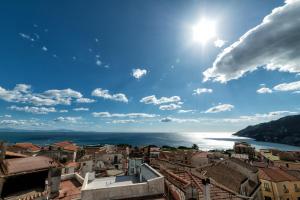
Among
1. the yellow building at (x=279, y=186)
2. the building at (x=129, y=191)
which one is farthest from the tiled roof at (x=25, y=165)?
the yellow building at (x=279, y=186)

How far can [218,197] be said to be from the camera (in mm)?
14727

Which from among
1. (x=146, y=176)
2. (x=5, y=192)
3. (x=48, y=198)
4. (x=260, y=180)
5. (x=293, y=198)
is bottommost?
(x=293, y=198)

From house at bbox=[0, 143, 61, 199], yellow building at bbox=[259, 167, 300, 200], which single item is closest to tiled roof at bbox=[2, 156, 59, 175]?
house at bbox=[0, 143, 61, 199]

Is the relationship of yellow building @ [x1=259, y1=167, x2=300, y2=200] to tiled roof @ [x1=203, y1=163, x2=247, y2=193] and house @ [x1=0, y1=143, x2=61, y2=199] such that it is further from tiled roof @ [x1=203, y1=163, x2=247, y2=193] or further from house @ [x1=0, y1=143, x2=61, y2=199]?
house @ [x1=0, y1=143, x2=61, y2=199]

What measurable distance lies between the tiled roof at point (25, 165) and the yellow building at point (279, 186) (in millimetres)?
40064

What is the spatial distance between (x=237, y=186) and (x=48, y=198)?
22.8 metres

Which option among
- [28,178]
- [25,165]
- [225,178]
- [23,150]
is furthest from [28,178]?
[23,150]

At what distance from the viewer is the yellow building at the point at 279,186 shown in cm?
3466

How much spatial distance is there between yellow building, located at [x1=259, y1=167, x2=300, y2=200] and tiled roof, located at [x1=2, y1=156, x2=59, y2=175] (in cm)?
4006

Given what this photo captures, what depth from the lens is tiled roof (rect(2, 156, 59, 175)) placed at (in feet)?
48.0

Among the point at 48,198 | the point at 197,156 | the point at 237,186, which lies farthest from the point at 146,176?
the point at 197,156

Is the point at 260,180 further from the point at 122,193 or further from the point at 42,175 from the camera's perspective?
the point at 42,175

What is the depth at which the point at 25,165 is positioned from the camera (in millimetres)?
15859

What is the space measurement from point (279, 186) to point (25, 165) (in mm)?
43246
